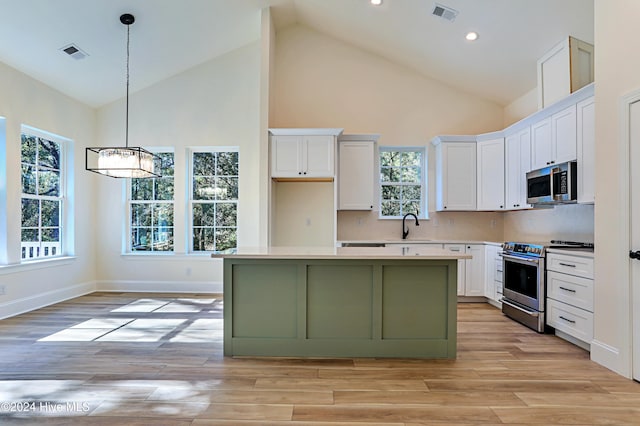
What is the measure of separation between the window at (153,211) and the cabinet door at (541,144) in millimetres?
5142

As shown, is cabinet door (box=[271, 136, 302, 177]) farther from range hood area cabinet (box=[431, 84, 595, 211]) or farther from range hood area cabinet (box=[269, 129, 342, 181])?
range hood area cabinet (box=[431, 84, 595, 211])

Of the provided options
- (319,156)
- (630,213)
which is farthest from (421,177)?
(630,213)

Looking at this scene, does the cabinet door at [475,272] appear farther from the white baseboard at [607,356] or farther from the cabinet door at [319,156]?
the cabinet door at [319,156]

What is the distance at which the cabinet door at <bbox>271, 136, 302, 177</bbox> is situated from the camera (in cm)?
498

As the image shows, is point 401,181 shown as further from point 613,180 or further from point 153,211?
point 153,211

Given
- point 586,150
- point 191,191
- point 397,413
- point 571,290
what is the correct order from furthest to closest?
point 191,191
point 586,150
point 571,290
point 397,413

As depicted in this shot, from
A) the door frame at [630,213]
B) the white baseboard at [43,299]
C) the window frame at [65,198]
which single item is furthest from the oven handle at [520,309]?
the window frame at [65,198]

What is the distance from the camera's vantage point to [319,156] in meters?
5.01

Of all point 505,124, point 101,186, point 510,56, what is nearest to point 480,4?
point 510,56

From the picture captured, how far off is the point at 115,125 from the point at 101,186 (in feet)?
3.25

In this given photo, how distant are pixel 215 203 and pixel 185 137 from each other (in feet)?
3.72

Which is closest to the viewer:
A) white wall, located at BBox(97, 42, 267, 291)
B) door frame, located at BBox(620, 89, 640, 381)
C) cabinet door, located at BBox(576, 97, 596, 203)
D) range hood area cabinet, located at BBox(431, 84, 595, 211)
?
door frame, located at BBox(620, 89, 640, 381)

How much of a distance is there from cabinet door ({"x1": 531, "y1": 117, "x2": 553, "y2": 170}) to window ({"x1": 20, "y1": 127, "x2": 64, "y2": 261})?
6.23 m

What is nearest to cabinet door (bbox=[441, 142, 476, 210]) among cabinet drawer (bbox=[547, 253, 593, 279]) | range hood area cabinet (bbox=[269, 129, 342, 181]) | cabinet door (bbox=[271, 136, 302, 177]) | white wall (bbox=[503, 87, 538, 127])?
white wall (bbox=[503, 87, 538, 127])
